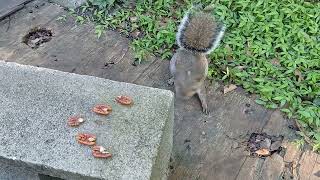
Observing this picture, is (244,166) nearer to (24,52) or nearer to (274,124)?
(274,124)

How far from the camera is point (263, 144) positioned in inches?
133

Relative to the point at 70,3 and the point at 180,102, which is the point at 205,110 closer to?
the point at 180,102

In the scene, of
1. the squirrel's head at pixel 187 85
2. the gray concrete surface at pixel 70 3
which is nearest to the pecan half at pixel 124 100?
the squirrel's head at pixel 187 85

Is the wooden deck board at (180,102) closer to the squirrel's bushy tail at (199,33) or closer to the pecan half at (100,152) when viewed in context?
the squirrel's bushy tail at (199,33)

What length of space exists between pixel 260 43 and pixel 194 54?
927 mm

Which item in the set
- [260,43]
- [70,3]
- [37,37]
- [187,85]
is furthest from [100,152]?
[70,3]

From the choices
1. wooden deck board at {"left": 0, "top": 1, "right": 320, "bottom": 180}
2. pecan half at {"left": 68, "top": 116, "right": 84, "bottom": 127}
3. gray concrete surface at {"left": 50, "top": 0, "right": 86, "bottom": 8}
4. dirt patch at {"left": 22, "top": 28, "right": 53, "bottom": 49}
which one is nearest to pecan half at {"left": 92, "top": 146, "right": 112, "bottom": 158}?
pecan half at {"left": 68, "top": 116, "right": 84, "bottom": 127}

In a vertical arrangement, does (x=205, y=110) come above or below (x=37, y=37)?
below

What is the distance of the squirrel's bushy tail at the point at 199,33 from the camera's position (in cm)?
367

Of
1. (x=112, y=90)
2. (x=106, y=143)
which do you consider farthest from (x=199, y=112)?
(x=106, y=143)

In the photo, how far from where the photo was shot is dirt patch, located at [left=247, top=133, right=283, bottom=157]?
131 inches

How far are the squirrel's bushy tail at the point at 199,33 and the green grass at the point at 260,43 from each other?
0.34 meters

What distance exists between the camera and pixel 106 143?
2.44 meters

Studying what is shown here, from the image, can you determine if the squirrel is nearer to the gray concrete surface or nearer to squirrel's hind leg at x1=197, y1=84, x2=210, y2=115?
squirrel's hind leg at x1=197, y1=84, x2=210, y2=115
